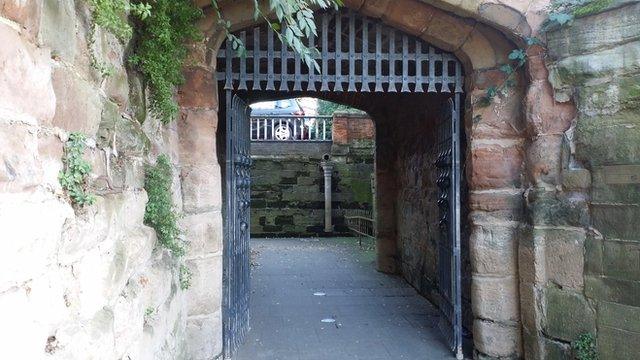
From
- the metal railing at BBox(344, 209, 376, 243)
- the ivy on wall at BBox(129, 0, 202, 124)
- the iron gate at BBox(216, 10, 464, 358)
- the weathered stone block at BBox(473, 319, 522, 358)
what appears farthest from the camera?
the metal railing at BBox(344, 209, 376, 243)

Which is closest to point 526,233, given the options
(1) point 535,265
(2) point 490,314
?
(1) point 535,265

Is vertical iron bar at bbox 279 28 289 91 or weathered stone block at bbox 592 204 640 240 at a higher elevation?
Result: vertical iron bar at bbox 279 28 289 91

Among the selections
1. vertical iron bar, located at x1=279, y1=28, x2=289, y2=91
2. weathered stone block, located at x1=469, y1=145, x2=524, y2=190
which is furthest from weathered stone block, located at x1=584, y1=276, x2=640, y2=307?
vertical iron bar, located at x1=279, y1=28, x2=289, y2=91

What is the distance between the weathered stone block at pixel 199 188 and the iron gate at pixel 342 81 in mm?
320

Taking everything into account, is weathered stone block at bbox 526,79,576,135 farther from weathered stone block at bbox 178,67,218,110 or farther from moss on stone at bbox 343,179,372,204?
moss on stone at bbox 343,179,372,204

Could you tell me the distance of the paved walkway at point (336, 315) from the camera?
412cm

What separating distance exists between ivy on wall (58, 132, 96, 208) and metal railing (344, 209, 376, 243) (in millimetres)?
9740

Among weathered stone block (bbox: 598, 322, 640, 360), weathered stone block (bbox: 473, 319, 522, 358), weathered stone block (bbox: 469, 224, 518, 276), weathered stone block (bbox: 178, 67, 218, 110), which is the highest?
weathered stone block (bbox: 178, 67, 218, 110)

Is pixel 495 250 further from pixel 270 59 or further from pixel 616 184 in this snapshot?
pixel 270 59

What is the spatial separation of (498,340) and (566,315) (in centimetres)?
57

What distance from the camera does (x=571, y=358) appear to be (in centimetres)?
325

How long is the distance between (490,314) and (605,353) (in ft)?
2.58

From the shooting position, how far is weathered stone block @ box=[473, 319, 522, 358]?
3629 millimetres

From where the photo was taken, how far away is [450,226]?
4090 mm
